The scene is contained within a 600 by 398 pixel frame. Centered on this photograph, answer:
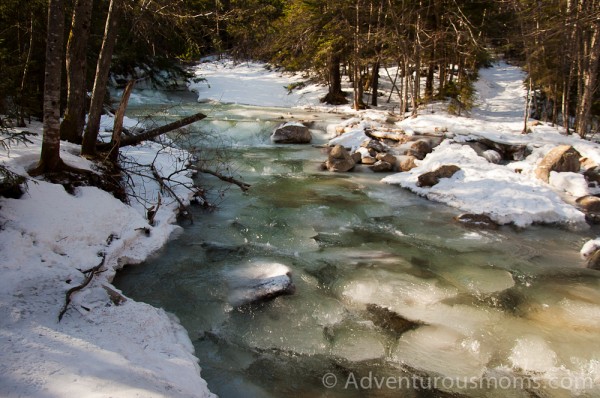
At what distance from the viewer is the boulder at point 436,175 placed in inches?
390

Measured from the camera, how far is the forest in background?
6.81 metres

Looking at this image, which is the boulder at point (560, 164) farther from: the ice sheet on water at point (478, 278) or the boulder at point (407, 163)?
the ice sheet on water at point (478, 278)

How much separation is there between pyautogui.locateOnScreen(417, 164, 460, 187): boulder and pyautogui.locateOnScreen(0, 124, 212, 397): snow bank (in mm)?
6486

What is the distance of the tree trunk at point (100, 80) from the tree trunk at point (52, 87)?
117 centimetres

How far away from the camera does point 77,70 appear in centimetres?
719

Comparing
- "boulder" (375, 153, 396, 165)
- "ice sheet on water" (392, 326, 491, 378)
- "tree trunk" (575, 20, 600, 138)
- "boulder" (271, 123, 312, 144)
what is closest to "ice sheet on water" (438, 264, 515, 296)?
"ice sheet on water" (392, 326, 491, 378)

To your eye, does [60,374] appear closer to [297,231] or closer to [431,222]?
[297,231]

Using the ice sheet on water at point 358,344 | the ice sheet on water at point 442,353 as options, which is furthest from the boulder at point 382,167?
the ice sheet on water at point 358,344

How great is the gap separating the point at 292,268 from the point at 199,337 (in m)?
1.84

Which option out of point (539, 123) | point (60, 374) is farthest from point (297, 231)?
point (539, 123)

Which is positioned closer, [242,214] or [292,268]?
[292,268]

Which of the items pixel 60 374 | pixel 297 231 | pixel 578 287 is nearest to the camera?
pixel 60 374

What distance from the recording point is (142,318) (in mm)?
3930

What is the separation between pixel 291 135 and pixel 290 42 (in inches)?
296
